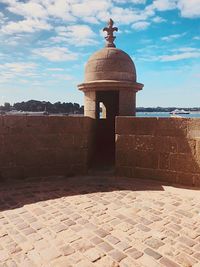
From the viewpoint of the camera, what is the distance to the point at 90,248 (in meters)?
3.01

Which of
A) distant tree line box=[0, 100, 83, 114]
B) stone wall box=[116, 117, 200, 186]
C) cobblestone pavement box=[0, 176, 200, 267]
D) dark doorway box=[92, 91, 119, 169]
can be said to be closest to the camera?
cobblestone pavement box=[0, 176, 200, 267]

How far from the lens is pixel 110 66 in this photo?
750 cm

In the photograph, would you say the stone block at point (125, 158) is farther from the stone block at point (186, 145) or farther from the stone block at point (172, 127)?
the stone block at point (186, 145)

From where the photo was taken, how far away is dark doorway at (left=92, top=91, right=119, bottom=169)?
765 cm

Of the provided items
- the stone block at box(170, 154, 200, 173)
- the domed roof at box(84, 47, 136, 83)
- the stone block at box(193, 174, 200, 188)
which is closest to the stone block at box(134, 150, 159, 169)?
the stone block at box(170, 154, 200, 173)

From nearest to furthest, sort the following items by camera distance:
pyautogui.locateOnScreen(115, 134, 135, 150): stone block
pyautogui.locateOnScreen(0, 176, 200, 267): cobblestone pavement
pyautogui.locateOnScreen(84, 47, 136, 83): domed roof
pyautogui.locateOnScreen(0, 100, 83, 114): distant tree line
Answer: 1. pyautogui.locateOnScreen(0, 176, 200, 267): cobblestone pavement
2. pyautogui.locateOnScreen(115, 134, 135, 150): stone block
3. pyautogui.locateOnScreen(84, 47, 136, 83): domed roof
4. pyautogui.locateOnScreen(0, 100, 83, 114): distant tree line

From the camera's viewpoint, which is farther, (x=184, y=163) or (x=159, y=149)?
(x=159, y=149)

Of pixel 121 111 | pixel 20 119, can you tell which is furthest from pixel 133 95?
pixel 20 119

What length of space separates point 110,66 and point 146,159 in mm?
2995

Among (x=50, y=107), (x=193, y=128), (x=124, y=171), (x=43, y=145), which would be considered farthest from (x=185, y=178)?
(x=50, y=107)

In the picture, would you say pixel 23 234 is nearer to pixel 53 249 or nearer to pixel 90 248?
pixel 53 249

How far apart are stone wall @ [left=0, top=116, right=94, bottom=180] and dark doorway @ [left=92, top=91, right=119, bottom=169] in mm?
990

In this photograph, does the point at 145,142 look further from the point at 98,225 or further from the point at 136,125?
the point at 98,225

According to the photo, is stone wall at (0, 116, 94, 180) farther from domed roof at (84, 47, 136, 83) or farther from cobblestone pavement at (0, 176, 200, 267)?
domed roof at (84, 47, 136, 83)
